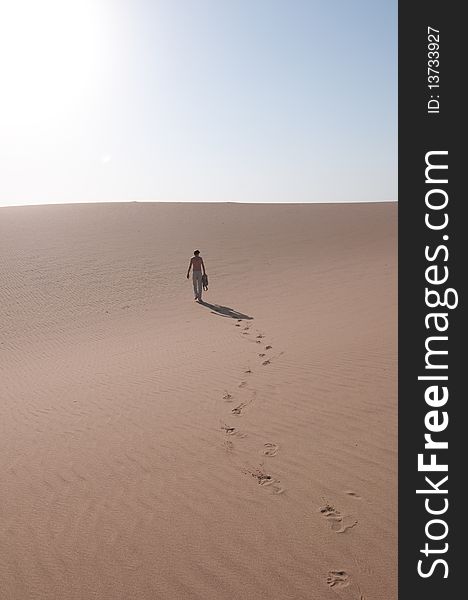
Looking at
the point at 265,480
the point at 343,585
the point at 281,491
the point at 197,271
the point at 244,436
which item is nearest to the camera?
the point at 343,585

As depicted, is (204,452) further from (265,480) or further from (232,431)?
(265,480)

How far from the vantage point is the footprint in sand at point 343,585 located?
10.0ft

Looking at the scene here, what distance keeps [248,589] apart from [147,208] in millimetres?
39530

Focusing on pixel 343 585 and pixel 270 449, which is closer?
pixel 343 585

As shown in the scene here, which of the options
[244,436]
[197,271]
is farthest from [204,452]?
[197,271]

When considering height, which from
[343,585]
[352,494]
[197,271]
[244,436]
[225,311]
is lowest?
[343,585]

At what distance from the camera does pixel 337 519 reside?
3768mm

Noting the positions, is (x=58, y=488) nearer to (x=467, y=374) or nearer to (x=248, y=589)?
(x=248, y=589)

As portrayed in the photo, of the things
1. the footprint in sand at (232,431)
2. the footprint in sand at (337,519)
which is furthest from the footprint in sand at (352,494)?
the footprint in sand at (232,431)

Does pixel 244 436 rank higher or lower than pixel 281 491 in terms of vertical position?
higher

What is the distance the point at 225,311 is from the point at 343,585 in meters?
12.0

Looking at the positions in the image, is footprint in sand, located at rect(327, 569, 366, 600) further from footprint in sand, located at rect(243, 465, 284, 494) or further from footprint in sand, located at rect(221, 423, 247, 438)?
footprint in sand, located at rect(221, 423, 247, 438)

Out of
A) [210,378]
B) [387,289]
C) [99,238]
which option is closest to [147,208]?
[99,238]

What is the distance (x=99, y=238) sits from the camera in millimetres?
29578
